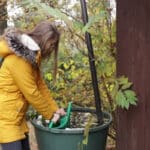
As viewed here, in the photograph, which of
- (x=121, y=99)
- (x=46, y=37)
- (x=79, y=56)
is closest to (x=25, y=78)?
(x=46, y=37)

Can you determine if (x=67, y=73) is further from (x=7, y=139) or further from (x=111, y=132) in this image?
(x=7, y=139)

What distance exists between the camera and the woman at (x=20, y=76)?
3.97m

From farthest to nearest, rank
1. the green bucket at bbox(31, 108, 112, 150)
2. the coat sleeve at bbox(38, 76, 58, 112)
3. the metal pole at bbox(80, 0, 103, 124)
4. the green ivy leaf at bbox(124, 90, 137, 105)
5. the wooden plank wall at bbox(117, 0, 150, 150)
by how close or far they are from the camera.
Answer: the coat sleeve at bbox(38, 76, 58, 112) < the green bucket at bbox(31, 108, 112, 150) < the metal pole at bbox(80, 0, 103, 124) < the green ivy leaf at bbox(124, 90, 137, 105) < the wooden plank wall at bbox(117, 0, 150, 150)

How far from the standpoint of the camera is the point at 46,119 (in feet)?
14.0

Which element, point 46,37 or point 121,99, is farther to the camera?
point 46,37

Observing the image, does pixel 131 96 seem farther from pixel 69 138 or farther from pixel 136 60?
pixel 69 138

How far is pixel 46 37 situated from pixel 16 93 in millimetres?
537

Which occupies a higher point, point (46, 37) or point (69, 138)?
point (46, 37)

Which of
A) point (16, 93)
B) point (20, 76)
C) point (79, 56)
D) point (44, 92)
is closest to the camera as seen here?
point (20, 76)

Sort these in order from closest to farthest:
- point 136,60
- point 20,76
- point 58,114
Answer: point 136,60, point 20,76, point 58,114

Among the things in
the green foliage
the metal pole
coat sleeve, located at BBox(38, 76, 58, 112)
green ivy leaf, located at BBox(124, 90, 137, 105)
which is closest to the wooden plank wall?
green ivy leaf, located at BBox(124, 90, 137, 105)

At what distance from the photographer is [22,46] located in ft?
13.1

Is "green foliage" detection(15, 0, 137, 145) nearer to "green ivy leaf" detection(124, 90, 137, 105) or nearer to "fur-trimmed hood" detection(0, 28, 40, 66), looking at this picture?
"fur-trimmed hood" detection(0, 28, 40, 66)

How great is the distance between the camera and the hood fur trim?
3.95 metres
